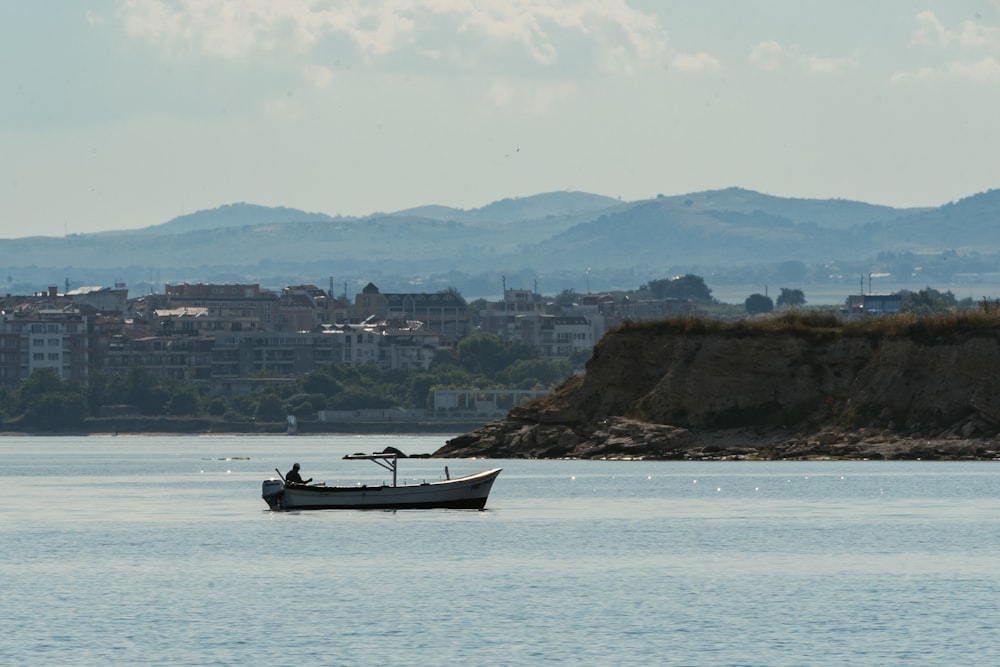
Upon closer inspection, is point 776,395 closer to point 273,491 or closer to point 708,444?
point 708,444

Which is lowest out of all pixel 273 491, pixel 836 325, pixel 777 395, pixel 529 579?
pixel 529 579

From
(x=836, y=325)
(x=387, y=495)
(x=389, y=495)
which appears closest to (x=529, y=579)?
(x=387, y=495)

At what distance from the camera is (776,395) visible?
14512 cm

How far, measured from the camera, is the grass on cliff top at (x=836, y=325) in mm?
143250

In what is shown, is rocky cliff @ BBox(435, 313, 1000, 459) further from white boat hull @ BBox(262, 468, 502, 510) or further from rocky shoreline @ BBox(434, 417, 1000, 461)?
white boat hull @ BBox(262, 468, 502, 510)

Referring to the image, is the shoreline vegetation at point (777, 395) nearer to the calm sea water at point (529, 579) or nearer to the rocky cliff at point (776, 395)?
the rocky cliff at point (776, 395)

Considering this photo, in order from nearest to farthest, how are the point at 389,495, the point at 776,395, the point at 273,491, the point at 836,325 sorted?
1. the point at 389,495
2. the point at 273,491
3. the point at 776,395
4. the point at 836,325

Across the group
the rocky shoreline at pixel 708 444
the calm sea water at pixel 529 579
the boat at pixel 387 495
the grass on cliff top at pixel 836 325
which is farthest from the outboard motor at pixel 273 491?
the grass on cliff top at pixel 836 325

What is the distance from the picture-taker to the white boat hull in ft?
332

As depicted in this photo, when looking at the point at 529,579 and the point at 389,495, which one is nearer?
the point at 529,579

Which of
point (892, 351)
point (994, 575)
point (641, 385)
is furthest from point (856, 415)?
point (994, 575)

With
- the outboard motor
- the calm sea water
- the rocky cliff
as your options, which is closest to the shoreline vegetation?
the rocky cliff

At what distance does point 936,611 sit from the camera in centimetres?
6309

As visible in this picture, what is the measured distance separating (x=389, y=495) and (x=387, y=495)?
5.9 inches
